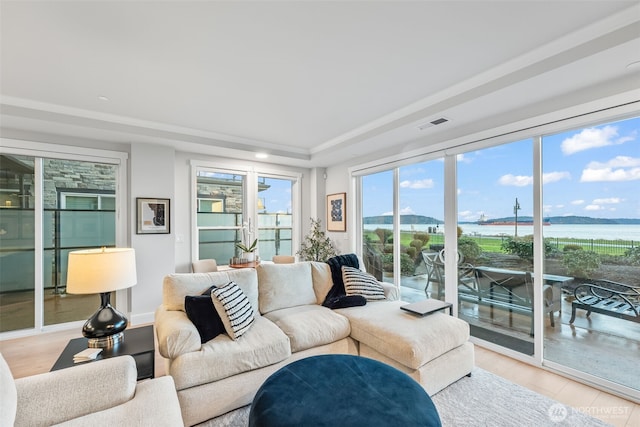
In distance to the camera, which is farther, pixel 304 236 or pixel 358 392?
pixel 304 236

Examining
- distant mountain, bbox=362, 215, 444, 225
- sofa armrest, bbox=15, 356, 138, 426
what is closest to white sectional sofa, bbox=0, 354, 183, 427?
sofa armrest, bbox=15, 356, 138, 426

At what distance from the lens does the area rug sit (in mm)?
1932

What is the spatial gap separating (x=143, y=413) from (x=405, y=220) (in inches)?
144

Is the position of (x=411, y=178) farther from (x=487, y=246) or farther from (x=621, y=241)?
(x=621, y=241)

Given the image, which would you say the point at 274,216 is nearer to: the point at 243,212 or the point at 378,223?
the point at 243,212

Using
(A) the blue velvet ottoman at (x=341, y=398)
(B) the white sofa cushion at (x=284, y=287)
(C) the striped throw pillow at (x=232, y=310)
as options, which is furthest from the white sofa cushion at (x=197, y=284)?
(A) the blue velvet ottoman at (x=341, y=398)

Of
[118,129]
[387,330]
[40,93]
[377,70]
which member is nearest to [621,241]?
[387,330]

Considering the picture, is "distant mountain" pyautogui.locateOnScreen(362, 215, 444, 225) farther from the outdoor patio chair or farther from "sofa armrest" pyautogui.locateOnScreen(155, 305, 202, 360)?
"sofa armrest" pyautogui.locateOnScreen(155, 305, 202, 360)

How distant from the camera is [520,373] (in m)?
2.59

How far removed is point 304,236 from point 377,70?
379cm

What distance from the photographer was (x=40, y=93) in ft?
9.18

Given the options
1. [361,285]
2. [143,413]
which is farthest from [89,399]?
[361,285]

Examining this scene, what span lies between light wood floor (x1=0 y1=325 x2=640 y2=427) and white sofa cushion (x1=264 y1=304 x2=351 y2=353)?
121 cm

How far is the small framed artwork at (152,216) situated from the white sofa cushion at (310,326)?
2.32m
